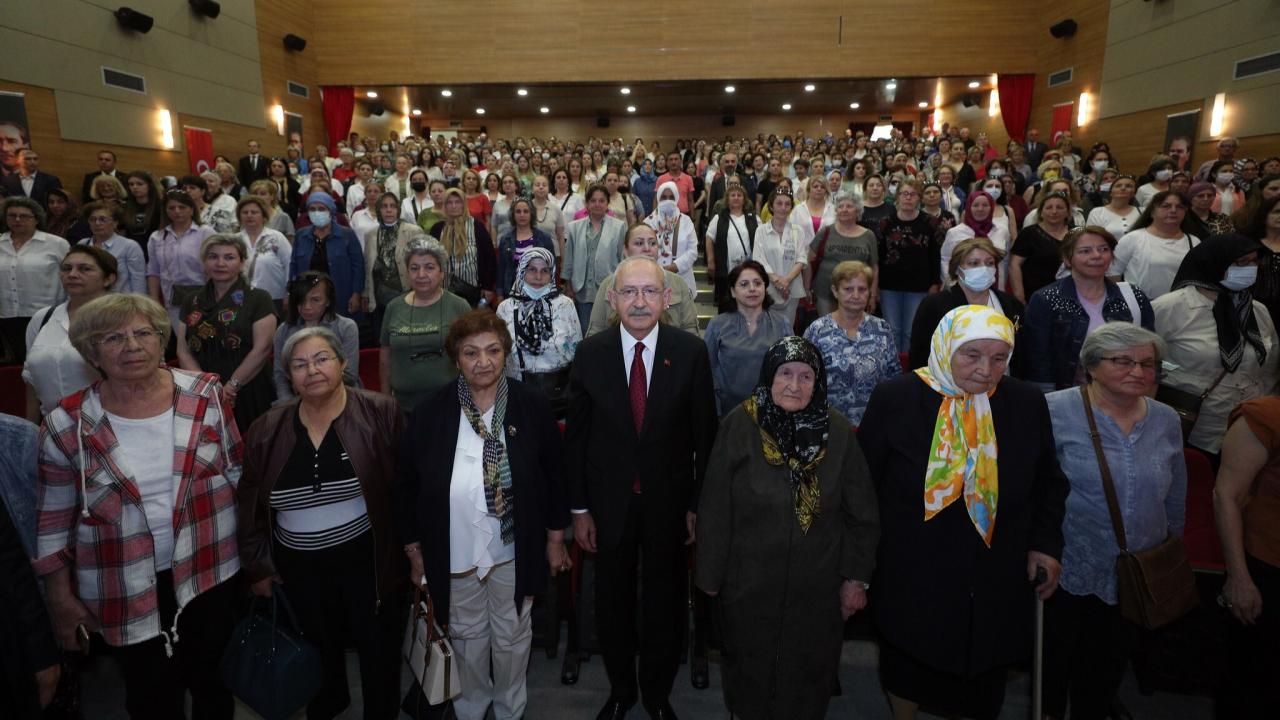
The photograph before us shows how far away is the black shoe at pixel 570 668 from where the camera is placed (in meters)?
2.96

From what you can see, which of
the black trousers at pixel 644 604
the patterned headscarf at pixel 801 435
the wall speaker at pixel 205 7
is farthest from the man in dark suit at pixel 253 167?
the patterned headscarf at pixel 801 435

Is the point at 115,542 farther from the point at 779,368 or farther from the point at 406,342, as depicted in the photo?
the point at 779,368

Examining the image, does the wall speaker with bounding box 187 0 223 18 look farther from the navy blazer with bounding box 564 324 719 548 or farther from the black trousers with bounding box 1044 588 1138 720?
the black trousers with bounding box 1044 588 1138 720

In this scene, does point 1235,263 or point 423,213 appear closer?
point 1235,263

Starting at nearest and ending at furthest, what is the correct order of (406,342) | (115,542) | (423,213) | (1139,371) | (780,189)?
(115,542), (1139,371), (406,342), (780,189), (423,213)

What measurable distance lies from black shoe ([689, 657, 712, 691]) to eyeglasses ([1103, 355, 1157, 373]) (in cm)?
214

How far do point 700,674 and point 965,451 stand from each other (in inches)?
64.5

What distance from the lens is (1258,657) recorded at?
2219 millimetres

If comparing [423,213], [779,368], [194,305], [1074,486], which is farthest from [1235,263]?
[423,213]

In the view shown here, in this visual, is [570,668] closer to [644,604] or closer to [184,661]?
[644,604]

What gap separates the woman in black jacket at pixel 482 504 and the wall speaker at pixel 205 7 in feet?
47.1

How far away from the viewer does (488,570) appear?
2.43 meters

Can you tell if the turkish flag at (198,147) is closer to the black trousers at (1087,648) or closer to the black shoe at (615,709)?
the black shoe at (615,709)

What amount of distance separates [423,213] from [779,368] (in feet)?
19.5
